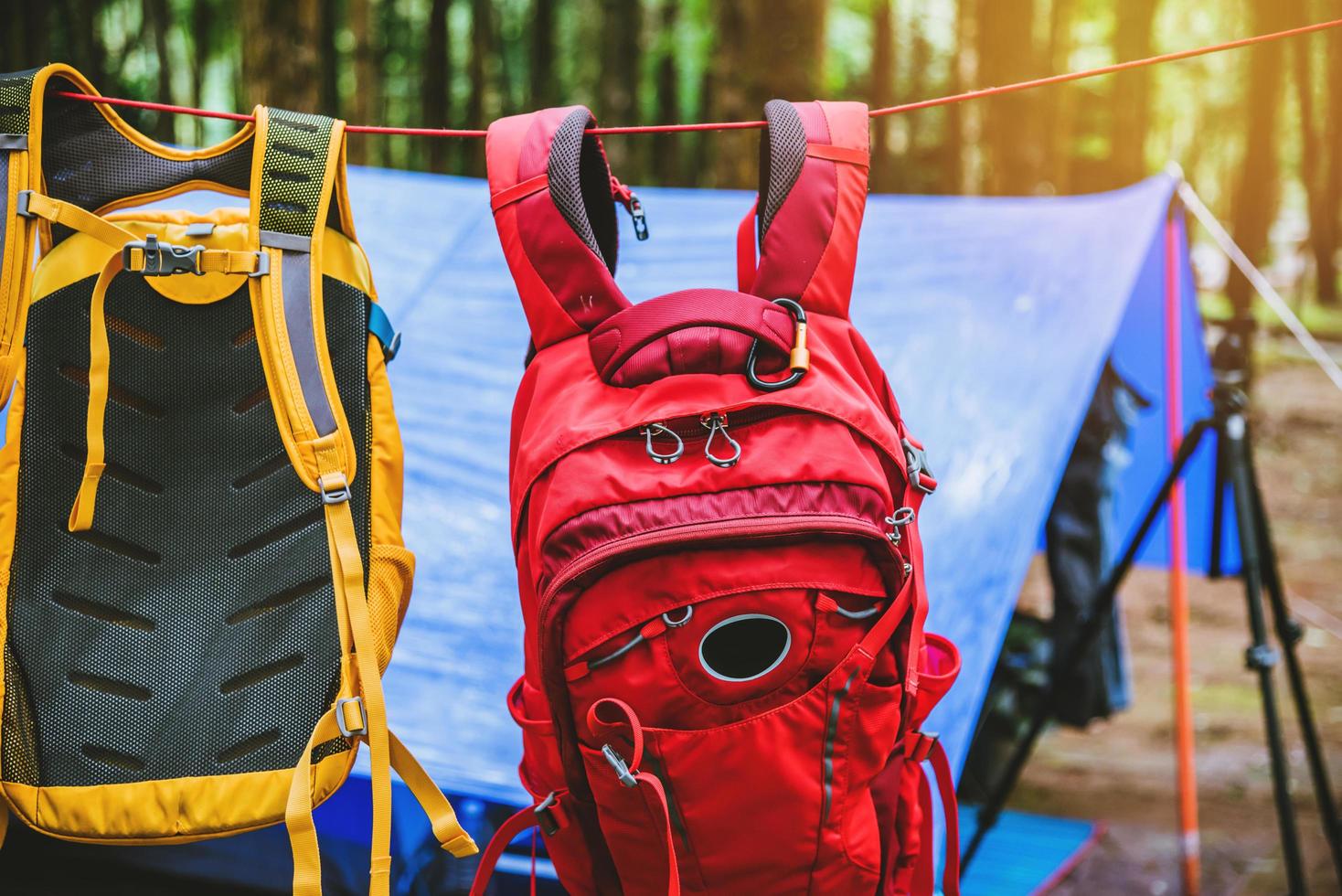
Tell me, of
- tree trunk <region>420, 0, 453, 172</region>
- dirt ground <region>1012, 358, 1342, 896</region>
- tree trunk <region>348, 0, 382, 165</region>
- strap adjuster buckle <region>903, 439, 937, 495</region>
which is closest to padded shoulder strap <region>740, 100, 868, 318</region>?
strap adjuster buckle <region>903, 439, 937, 495</region>

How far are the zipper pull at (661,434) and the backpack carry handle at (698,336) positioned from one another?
0.06m

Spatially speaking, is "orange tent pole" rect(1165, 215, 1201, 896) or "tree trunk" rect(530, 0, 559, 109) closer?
"orange tent pole" rect(1165, 215, 1201, 896)

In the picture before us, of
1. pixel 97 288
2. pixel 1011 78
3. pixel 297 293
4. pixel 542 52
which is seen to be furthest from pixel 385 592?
pixel 542 52

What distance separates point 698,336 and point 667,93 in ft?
37.4

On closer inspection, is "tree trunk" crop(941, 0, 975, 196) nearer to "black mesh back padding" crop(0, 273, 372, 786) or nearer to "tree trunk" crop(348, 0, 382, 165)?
"tree trunk" crop(348, 0, 382, 165)

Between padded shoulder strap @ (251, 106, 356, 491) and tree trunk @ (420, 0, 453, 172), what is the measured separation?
854 centimetres

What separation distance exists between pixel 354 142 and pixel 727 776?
260 inches

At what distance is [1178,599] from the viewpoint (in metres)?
2.68

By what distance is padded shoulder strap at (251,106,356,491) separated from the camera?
1.28 m

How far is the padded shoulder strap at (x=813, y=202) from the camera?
4.18 ft

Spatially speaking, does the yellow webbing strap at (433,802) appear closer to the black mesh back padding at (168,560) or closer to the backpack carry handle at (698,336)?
the black mesh back padding at (168,560)

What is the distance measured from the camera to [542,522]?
1184mm

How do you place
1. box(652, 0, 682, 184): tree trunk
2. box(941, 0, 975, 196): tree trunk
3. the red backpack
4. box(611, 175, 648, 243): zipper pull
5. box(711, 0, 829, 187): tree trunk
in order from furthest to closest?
box(652, 0, 682, 184): tree trunk < box(941, 0, 975, 196): tree trunk < box(711, 0, 829, 187): tree trunk < box(611, 175, 648, 243): zipper pull < the red backpack

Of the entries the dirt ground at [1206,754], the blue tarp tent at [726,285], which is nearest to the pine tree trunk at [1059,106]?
the dirt ground at [1206,754]
